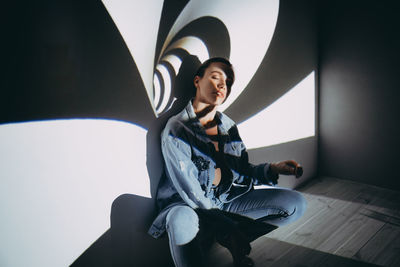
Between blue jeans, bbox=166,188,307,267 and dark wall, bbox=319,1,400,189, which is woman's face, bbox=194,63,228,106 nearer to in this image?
blue jeans, bbox=166,188,307,267

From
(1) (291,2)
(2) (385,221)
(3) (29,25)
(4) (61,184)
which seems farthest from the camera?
(1) (291,2)

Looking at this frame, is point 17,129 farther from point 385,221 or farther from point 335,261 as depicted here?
point 385,221

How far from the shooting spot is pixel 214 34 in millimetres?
1792

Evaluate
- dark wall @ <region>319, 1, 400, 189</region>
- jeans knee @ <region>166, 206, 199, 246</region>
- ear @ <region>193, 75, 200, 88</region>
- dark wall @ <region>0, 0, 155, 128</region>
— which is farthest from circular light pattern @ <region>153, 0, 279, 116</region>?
dark wall @ <region>319, 1, 400, 189</region>

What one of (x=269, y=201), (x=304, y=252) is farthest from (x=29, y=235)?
(x=304, y=252)

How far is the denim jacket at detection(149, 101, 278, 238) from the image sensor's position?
1.46 meters

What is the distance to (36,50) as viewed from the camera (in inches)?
44.5

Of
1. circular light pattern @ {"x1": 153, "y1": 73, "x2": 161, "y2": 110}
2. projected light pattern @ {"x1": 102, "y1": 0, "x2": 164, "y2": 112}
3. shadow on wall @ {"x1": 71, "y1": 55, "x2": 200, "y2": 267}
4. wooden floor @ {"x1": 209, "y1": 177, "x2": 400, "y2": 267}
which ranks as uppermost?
projected light pattern @ {"x1": 102, "y1": 0, "x2": 164, "y2": 112}

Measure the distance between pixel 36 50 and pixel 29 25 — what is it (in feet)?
0.31

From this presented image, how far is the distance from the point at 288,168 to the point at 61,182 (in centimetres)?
118

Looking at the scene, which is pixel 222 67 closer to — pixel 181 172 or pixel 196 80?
pixel 196 80

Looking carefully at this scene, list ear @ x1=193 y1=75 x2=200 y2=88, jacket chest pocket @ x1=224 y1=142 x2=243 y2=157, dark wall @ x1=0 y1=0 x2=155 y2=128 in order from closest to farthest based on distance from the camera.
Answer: dark wall @ x1=0 y1=0 x2=155 y2=128, ear @ x1=193 y1=75 x2=200 y2=88, jacket chest pocket @ x1=224 y1=142 x2=243 y2=157

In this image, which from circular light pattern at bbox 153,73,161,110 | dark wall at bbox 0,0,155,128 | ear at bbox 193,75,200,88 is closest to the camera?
dark wall at bbox 0,0,155,128

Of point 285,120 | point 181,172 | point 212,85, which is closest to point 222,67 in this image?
point 212,85
